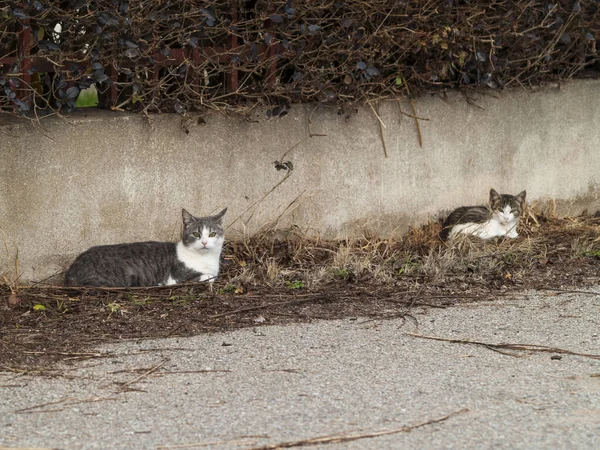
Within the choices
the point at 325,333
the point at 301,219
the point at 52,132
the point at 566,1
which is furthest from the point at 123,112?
the point at 566,1

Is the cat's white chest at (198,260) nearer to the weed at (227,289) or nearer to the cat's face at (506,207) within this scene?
the weed at (227,289)

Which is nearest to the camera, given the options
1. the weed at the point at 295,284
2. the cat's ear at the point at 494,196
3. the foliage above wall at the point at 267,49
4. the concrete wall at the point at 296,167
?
the foliage above wall at the point at 267,49

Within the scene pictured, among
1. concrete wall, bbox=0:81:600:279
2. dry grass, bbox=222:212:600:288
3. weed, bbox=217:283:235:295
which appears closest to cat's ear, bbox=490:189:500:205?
concrete wall, bbox=0:81:600:279

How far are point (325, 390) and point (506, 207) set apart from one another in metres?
3.37

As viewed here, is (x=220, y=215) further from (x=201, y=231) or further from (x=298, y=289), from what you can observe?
(x=298, y=289)

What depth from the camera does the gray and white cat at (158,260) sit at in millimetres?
6000

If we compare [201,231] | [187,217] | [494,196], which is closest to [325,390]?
[201,231]

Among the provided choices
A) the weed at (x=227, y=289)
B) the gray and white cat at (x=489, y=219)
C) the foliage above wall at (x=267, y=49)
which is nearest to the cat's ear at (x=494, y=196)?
the gray and white cat at (x=489, y=219)

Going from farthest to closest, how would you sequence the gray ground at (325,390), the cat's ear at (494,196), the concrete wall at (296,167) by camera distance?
1. the cat's ear at (494,196)
2. the concrete wall at (296,167)
3. the gray ground at (325,390)

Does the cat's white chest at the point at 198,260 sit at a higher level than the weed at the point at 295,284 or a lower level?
higher

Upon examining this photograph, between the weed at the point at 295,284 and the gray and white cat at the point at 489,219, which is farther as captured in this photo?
the gray and white cat at the point at 489,219

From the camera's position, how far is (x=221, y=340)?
16.9 ft

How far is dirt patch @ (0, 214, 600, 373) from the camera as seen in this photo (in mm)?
5285

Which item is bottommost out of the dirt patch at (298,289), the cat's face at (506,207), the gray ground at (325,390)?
the gray ground at (325,390)
